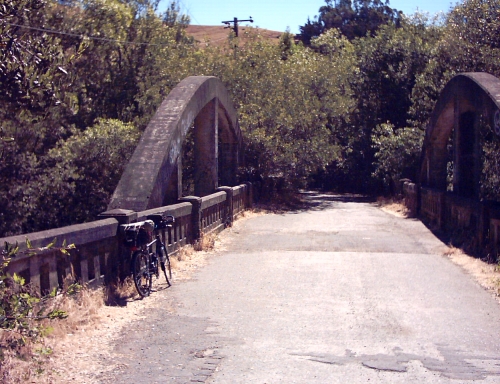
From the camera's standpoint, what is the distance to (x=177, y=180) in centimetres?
1501

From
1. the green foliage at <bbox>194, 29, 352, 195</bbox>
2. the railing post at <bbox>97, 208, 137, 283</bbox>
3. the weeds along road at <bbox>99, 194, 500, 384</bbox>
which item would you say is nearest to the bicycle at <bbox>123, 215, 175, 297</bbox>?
the railing post at <bbox>97, 208, 137, 283</bbox>

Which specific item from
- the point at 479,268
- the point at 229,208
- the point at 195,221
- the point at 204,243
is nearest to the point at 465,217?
the point at 479,268

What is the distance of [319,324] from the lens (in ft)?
25.2

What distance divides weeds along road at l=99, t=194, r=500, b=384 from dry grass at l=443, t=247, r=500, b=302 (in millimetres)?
170

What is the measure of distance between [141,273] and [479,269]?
19.8ft

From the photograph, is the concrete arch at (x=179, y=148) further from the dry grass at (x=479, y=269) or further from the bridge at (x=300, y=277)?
the dry grass at (x=479, y=269)

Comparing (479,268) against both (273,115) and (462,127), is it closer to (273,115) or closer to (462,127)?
(462,127)

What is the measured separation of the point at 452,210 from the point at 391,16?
229ft

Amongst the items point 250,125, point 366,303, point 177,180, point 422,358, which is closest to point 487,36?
point 250,125

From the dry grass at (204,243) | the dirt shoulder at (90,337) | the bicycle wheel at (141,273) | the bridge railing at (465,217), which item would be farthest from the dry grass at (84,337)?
the bridge railing at (465,217)

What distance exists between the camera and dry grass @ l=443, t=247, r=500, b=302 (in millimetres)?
9968

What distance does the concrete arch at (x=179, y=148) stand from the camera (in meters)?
11.4

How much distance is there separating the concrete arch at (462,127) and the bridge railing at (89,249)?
658 centimetres

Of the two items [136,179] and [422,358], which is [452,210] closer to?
[136,179]
